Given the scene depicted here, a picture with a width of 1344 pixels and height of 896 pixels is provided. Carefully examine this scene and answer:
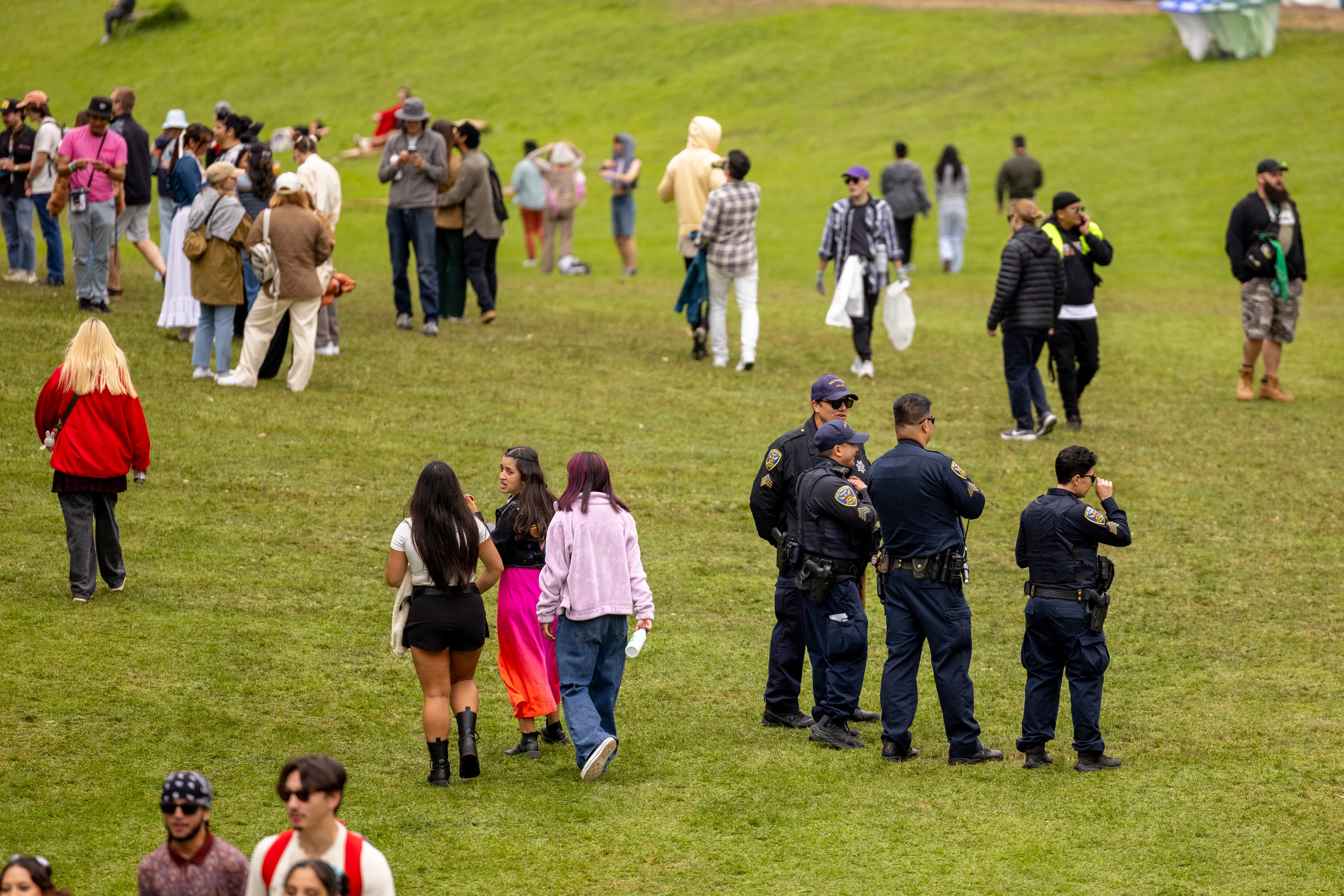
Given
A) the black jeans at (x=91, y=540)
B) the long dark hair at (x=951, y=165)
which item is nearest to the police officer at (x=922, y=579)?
the black jeans at (x=91, y=540)

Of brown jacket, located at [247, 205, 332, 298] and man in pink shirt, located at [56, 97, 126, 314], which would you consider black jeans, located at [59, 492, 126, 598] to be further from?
man in pink shirt, located at [56, 97, 126, 314]

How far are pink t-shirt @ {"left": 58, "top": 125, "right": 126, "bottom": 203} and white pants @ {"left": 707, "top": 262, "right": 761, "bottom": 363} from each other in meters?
6.00

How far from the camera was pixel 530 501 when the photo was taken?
714 cm

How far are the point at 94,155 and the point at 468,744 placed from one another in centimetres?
968

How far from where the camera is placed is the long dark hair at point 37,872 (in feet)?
13.1

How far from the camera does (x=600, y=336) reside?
54.8 feet

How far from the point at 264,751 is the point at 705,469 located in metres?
5.70

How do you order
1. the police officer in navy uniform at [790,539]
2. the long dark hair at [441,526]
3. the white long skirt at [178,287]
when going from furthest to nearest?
the white long skirt at [178,287] → the police officer in navy uniform at [790,539] → the long dark hair at [441,526]

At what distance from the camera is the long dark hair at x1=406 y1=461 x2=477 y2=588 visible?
6.47 meters

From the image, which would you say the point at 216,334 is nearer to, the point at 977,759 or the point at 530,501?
the point at 530,501

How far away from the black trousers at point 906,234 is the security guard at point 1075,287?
942 centimetres

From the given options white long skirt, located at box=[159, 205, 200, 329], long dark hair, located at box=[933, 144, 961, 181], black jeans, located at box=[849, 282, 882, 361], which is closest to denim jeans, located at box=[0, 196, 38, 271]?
white long skirt, located at box=[159, 205, 200, 329]

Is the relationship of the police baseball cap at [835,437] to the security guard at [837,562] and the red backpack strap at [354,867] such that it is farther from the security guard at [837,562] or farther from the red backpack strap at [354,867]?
the red backpack strap at [354,867]

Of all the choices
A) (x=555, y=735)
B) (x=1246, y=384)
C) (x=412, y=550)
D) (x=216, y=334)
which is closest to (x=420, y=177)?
(x=216, y=334)
